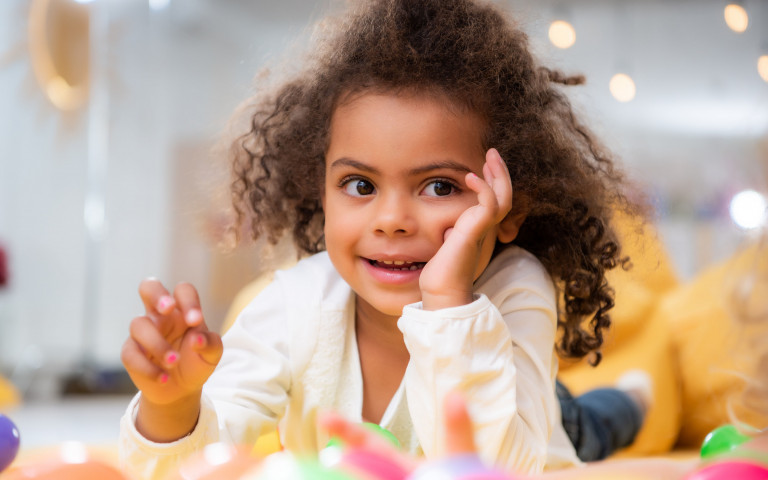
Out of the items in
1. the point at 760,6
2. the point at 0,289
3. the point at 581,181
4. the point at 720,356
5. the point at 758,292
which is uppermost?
the point at 760,6

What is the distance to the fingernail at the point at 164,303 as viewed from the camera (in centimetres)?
63

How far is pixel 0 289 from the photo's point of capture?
9.79ft

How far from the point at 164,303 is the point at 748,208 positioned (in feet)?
6.59

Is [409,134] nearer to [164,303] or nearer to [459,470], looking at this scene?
[164,303]

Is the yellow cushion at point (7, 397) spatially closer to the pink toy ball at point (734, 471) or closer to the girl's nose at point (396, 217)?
the girl's nose at point (396, 217)

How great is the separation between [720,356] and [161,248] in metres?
2.40

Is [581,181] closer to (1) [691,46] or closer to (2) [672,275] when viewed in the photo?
(2) [672,275]

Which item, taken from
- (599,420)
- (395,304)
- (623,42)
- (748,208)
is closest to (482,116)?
(395,304)

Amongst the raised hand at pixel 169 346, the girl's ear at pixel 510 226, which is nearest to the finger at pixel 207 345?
the raised hand at pixel 169 346

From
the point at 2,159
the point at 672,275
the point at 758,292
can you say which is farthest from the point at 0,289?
the point at 758,292

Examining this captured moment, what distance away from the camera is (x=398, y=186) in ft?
2.53

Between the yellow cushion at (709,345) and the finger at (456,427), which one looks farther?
the yellow cushion at (709,345)

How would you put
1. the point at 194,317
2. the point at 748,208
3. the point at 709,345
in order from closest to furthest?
the point at 194,317 → the point at 709,345 → the point at 748,208

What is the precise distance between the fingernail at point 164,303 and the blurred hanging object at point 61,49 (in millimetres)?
2731
